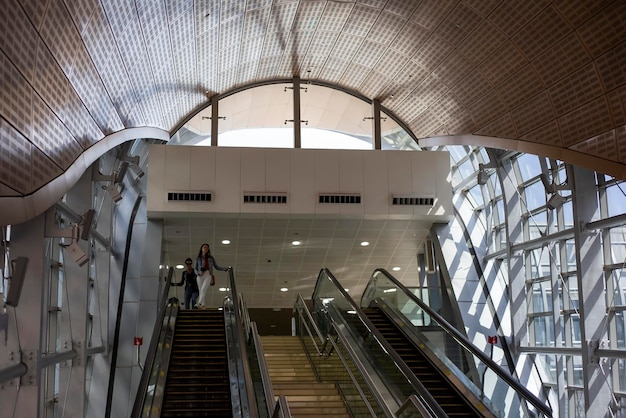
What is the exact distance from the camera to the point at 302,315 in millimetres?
16578

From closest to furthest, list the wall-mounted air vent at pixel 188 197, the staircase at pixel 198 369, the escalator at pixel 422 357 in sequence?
1. the escalator at pixel 422 357
2. the staircase at pixel 198 369
3. the wall-mounted air vent at pixel 188 197

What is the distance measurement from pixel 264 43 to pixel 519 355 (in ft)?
34.9

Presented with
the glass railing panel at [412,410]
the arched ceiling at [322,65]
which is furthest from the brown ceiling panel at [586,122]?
the glass railing panel at [412,410]

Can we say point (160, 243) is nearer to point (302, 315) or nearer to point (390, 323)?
point (302, 315)

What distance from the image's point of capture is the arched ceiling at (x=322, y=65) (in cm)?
958

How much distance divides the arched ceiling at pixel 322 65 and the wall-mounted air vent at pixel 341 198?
2794 millimetres

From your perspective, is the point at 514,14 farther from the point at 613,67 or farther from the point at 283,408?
the point at 283,408

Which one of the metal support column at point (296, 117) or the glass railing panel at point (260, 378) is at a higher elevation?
the metal support column at point (296, 117)

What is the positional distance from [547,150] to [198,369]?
7.89 metres

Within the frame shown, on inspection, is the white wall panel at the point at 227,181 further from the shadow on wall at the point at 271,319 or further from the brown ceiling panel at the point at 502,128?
the shadow on wall at the point at 271,319

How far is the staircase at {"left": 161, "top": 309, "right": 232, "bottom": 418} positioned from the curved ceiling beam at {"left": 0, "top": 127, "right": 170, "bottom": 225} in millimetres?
3274

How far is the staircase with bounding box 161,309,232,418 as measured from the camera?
10.8m

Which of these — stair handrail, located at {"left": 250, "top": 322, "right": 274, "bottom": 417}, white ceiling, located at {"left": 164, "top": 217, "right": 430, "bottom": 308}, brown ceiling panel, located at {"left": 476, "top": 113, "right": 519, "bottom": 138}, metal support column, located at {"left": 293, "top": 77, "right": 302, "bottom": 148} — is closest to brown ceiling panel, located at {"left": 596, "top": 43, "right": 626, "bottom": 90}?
brown ceiling panel, located at {"left": 476, "top": 113, "right": 519, "bottom": 138}

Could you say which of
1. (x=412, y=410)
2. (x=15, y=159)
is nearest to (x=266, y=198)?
(x=15, y=159)
